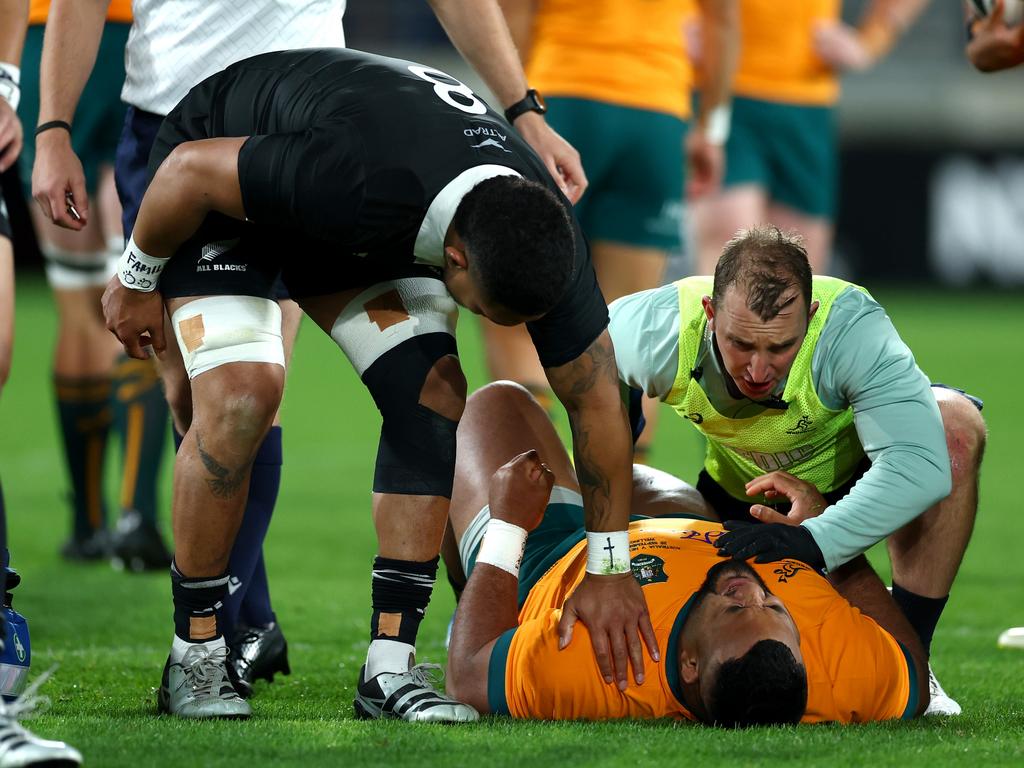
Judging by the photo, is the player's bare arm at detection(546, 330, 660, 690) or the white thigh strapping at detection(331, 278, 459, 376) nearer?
the player's bare arm at detection(546, 330, 660, 690)

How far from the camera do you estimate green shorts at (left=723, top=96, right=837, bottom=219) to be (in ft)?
23.3

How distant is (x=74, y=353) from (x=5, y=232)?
227 cm

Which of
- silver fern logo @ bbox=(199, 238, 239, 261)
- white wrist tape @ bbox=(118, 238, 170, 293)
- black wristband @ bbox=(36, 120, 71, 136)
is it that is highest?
black wristband @ bbox=(36, 120, 71, 136)

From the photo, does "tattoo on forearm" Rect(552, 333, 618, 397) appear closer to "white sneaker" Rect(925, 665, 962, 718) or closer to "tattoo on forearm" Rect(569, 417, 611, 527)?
"tattoo on forearm" Rect(569, 417, 611, 527)

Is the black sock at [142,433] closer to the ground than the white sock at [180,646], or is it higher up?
closer to the ground

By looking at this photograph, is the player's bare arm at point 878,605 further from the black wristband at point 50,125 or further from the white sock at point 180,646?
the black wristband at point 50,125

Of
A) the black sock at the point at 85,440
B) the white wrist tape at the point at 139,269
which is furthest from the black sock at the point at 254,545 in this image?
the black sock at the point at 85,440

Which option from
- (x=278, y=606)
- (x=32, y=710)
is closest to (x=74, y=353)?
(x=278, y=606)

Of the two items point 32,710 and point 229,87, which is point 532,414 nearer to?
point 229,87

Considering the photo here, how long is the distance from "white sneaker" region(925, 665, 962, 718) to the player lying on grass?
9cm

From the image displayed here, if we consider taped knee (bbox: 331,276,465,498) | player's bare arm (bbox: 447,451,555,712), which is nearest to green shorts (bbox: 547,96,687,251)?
player's bare arm (bbox: 447,451,555,712)

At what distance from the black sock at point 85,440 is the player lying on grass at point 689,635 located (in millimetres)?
2320

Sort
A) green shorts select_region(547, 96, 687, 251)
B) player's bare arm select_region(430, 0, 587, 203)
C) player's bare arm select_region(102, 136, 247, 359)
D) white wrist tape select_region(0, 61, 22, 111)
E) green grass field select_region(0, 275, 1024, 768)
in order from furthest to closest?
1. green shorts select_region(547, 96, 687, 251)
2. player's bare arm select_region(430, 0, 587, 203)
3. white wrist tape select_region(0, 61, 22, 111)
4. player's bare arm select_region(102, 136, 247, 359)
5. green grass field select_region(0, 275, 1024, 768)

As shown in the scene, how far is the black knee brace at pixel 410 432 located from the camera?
308cm
